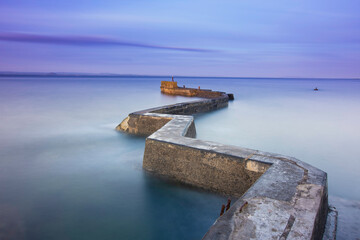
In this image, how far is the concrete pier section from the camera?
5.79 feet

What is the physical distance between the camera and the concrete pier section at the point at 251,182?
69.4 inches

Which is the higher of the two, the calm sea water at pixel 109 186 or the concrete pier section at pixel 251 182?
the concrete pier section at pixel 251 182

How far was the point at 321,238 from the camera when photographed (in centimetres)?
226

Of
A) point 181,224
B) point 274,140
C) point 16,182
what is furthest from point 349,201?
point 16,182

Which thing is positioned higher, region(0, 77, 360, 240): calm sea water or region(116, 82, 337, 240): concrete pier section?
region(116, 82, 337, 240): concrete pier section

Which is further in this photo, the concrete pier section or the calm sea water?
the calm sea water

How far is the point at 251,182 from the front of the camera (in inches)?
115

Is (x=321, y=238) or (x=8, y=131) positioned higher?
(x=321, y=238)

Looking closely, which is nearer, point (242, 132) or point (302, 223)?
point (302, 223)

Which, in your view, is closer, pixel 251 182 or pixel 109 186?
pixel 251 182

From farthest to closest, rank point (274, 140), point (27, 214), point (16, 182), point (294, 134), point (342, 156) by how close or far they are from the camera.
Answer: point (294, 134) < point (274, 140) < point (342, 156) < point (16, 182) < point (27, 214)

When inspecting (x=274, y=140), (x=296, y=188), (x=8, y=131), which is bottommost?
(x=8, y=131)

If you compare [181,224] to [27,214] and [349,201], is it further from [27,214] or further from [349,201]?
[349,201]

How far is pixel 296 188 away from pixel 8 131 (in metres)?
6.56
